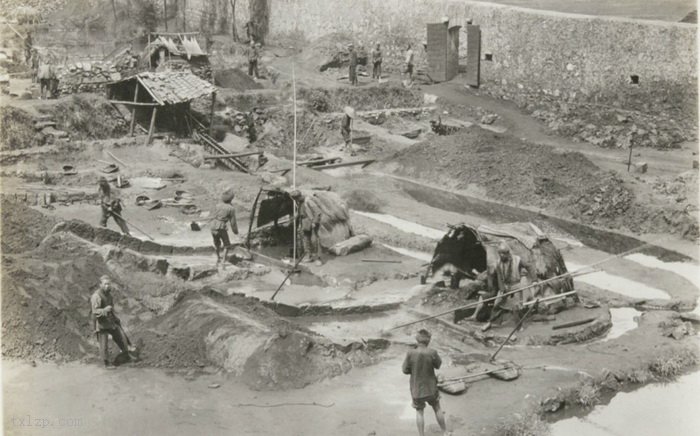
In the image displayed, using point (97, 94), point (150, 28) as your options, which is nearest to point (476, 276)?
point (97, 94)

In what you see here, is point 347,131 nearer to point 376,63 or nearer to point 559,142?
point 376,63

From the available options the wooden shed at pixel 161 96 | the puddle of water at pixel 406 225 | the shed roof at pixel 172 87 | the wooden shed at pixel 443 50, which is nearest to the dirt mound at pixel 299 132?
the wooden shed at pixel 161 96

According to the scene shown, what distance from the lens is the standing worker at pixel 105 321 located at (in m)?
11.8

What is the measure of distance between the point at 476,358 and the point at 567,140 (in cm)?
1612

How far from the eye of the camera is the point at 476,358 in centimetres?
1294

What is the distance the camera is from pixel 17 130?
84.0ft

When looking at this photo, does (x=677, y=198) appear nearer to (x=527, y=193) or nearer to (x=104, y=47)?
(x=527, y=193)

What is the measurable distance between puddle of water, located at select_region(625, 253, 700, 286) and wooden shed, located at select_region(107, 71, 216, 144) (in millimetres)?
14781

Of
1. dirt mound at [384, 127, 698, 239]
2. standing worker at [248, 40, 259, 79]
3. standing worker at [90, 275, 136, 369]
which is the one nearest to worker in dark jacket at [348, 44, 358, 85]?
standing worker at [248, 40, 259, 79]

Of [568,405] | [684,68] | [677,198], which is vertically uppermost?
[684,68]

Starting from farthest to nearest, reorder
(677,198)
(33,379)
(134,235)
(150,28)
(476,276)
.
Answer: (150,28) → (677,198) → (134,235) → (476,276) → (33,379)

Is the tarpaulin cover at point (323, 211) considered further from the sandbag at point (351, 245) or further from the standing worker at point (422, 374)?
the standing worker at point (422, 374)

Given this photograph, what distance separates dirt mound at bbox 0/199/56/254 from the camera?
50.9 feet

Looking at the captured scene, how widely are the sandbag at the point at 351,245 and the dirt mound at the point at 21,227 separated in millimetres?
6096
